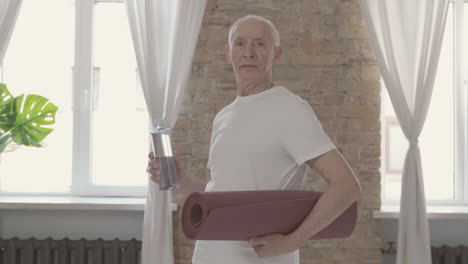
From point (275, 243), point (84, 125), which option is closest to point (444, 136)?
point (84, 125)

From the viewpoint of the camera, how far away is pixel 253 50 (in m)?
1.48

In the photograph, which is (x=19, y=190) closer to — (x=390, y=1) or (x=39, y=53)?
(x=39, y=53)

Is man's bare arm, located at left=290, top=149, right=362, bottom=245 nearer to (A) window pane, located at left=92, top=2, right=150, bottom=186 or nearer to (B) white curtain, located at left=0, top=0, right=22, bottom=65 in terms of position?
(A) window pane, located at left=92, top=2, right=150, bottom=186

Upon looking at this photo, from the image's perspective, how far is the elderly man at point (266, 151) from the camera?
1238 millimetres

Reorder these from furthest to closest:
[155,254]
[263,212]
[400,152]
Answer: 1. [400,152]
2. [155,254]
3. [263,212]

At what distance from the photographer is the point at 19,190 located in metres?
4.21

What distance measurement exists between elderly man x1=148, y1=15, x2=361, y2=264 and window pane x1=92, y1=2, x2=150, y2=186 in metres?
2.64

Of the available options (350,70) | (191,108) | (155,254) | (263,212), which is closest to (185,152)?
(191,108)

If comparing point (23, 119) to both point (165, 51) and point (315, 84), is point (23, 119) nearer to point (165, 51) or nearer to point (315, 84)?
point (165, 51)

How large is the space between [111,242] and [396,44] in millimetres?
2193

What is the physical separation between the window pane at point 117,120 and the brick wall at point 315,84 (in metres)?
0.46

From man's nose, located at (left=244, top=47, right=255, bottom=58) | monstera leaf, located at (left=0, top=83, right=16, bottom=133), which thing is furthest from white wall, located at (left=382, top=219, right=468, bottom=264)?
man's nose, located at (left=244, top=47, right=255, bottom=58)

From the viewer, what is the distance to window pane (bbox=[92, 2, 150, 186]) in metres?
4.19


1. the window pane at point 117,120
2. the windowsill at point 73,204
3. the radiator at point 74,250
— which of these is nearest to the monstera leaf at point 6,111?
the windowsill at point 73,204
